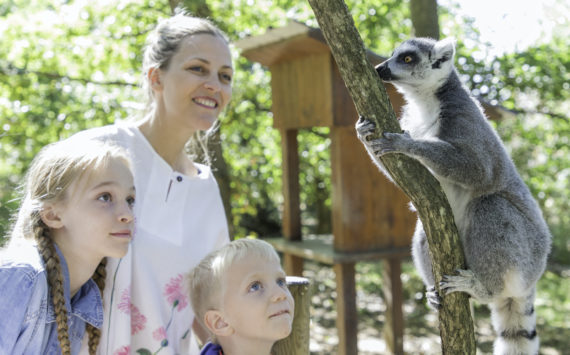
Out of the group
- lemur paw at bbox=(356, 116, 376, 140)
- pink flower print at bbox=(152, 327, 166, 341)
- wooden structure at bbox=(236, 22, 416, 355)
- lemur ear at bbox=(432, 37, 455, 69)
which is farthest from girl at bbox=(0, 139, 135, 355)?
wooden structure at bbox=(236, 22, 416, 355)

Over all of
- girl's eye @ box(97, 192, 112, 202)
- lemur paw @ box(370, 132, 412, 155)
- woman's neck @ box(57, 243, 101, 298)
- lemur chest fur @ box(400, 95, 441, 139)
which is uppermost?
lemur chest fur @ box(400, 95, 441, 139)

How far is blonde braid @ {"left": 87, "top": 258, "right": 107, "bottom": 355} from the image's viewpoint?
6.15 ft

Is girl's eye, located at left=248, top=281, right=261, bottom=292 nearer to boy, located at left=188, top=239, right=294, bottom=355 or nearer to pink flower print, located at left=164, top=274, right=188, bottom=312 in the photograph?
boy, located at left=188, top=239, right=294, bottom=355

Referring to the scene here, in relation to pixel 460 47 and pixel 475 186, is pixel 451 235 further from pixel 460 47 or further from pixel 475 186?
pixel 460 47

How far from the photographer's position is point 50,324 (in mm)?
Answer: 1722

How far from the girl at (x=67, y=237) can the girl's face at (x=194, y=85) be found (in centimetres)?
44

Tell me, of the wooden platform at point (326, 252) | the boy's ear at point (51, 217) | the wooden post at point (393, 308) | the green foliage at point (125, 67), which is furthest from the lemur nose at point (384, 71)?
the wooden post at point (393, 308)

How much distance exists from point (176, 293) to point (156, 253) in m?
0.19

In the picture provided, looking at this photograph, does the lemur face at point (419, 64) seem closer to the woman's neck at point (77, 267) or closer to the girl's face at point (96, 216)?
the girl's face at point (96, 216)

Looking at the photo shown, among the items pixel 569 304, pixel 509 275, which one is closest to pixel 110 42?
pixel 509 275

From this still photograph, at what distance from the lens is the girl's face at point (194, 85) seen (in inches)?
88.0

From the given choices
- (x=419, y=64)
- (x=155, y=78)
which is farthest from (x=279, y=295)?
(x=419, y=64)

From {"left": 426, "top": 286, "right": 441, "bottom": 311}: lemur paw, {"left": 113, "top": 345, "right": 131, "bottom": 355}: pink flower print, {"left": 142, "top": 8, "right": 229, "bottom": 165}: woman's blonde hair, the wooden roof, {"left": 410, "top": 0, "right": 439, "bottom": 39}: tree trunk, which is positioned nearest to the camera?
{"left": 426, "top": 286, "right": 441, "bottom": 311}: lemur paw

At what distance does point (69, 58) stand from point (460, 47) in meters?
4.02
